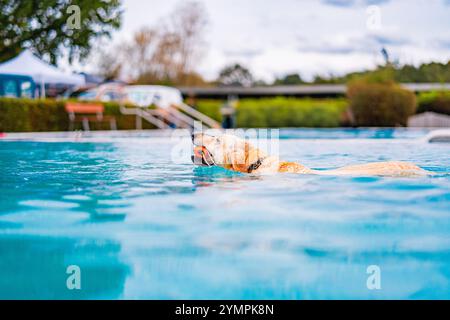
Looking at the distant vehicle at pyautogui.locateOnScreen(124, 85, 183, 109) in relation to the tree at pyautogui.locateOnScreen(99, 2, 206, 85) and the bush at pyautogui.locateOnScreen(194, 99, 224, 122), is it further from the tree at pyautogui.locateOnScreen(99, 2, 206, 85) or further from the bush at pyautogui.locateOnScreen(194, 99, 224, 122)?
the tree at pyautogui.locateOnScreen(99, 2, 206, 85)

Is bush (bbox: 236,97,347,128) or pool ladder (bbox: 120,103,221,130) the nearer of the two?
pool ladder (bbox: 120,103,221,130)

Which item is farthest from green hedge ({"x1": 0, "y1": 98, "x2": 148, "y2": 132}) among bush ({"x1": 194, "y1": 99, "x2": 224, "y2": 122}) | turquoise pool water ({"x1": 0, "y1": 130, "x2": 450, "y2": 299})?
turquoise pool water ({"x1": 0, "y1": 130, "x2": 450, "y2": 299})

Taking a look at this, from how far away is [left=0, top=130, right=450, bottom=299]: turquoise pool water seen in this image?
9.31 feet

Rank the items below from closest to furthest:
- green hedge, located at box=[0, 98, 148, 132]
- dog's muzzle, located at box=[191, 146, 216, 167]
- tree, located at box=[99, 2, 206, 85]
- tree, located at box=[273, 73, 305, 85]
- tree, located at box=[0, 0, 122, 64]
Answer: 1. dog's muzzle, located at box=[191, 146, 216, 167]
2. green hedge, located at box=[0, 98, 148, 132]
3. tree, located at box=[0, 0, 122, 64]
4. tree, located at box=[99, 2, 206, 85]
5. tree, located at box=[273, 73, 305, 85]

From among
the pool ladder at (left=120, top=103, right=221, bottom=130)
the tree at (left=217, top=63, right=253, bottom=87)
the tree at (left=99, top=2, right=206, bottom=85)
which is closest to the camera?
the pool ladder at (left=120, top=103, right=221, bottom=130)

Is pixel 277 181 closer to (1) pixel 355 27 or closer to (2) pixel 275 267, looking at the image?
(2) pixel 275 267

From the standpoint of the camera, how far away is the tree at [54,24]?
57.4 feet

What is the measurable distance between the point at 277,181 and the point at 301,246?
206cm

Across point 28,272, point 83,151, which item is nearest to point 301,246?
point 28,272

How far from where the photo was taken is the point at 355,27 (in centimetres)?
2538

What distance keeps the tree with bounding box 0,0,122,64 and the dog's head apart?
1262 centimetres

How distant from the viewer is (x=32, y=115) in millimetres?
17234

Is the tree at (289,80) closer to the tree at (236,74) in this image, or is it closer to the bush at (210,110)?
the tree at (236,74)

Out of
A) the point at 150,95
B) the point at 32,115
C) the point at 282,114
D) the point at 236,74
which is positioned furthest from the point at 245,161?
the point at 236,74
